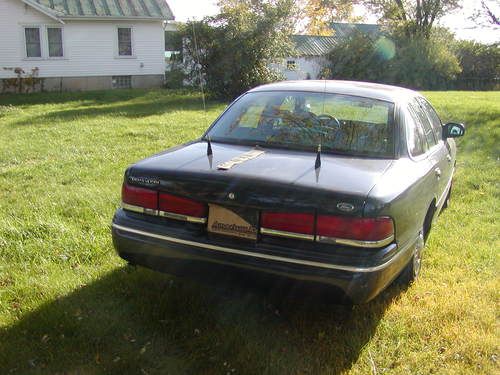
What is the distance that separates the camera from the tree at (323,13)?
39.6 metres

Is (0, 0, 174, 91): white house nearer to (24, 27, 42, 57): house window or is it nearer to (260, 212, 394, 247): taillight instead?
(24, 27, 42, 57): house window

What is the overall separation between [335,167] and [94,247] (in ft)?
7.90

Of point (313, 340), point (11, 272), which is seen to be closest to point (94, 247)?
point (11, 272)

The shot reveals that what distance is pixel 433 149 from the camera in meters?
4.46

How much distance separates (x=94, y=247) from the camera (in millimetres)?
4496

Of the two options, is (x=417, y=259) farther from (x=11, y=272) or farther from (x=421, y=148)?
(x=11, y=272)

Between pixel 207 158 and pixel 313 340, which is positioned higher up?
pixel 207 158

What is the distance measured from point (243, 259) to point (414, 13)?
3561 cm

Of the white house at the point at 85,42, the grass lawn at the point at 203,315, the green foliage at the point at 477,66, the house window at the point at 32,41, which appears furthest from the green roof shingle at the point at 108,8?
the green foliage at the point at 477,66

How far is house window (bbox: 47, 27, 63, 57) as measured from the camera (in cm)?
2180

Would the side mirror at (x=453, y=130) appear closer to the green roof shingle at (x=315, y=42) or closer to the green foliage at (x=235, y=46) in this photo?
the green foliage at (x=235, y=46)

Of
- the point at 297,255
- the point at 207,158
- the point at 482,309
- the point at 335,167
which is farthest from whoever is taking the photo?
the point at 482,309

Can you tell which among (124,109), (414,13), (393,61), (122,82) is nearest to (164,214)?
(124,109)

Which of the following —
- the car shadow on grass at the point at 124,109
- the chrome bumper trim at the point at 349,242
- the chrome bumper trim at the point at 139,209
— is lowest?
the car shadow on grass at the point at 124,109
